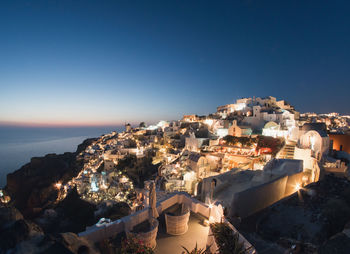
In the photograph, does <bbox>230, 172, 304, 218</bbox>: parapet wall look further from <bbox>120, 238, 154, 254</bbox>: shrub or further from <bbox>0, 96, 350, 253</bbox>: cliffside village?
<bbox>120, 238, 154, 254</bbox>: shrub

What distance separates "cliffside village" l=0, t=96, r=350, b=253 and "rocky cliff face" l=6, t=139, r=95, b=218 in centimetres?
204

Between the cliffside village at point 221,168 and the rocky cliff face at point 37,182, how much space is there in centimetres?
204

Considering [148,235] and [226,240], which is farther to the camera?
[148,235]

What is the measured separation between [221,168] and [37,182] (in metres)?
33.0

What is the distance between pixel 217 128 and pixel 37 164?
Result: 37.1 metres

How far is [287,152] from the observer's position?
17000mm

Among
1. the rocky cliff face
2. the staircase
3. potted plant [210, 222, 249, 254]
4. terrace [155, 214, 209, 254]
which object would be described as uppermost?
potted plant [210, 222, 249, 254]

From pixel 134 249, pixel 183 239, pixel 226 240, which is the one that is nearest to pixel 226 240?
pixel 226 240

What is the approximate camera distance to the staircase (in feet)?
54.4

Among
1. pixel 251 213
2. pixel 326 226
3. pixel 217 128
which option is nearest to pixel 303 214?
pixel 326 226

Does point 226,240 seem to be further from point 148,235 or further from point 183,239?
point 148,235

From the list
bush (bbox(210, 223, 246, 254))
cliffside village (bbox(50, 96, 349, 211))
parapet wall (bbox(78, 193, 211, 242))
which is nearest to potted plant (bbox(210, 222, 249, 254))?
bush (bbox(210, 223, 246, 254))

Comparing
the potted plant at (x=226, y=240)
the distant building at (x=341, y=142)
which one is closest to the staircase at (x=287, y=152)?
the distant building at (x=341, y=142)

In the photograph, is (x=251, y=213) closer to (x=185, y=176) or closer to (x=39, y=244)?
(x=185, y=176)
